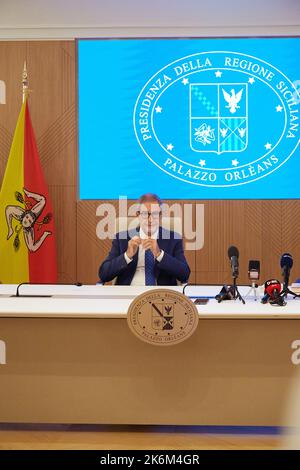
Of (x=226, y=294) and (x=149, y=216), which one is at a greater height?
(x=149, y=216)

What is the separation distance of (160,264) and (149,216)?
0.99 ft

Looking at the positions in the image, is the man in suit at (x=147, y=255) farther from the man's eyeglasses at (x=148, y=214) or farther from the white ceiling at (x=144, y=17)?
the white ceiling at (x=144, y=17)

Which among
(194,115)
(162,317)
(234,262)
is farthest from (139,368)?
(194,115)

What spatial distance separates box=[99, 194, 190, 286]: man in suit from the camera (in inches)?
137

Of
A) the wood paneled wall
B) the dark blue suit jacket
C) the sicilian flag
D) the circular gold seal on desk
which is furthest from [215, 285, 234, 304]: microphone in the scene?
the sicilian flag

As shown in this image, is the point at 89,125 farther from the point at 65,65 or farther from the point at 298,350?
the point at 298,350

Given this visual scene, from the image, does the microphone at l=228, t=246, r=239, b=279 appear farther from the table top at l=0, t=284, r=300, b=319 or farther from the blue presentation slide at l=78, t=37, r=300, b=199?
the blue presentation slide at l=78, t=37, r=300, b=199

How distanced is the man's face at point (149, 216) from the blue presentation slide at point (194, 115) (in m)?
1.69

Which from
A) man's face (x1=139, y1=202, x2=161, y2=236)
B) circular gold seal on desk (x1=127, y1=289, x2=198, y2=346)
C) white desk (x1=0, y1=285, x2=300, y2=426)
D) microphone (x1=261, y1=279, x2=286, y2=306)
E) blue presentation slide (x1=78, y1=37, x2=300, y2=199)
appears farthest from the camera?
blue presentation slide (x1=78, y1=37, x2=300, y2=199)

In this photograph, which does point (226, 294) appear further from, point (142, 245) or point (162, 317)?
point (142, 245)

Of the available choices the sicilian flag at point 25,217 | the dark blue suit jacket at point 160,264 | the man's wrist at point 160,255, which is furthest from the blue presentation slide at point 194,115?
the man's wrist at point 160,255

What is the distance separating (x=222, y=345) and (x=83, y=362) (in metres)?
0.65

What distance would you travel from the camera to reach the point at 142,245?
11.4 feet

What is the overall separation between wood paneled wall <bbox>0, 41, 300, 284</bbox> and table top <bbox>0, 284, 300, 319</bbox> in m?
1.98
